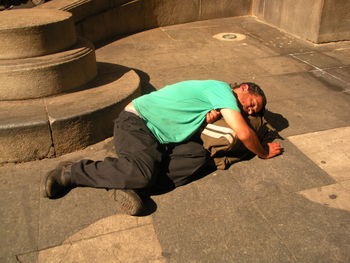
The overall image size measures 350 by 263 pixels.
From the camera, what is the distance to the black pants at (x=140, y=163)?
2816 mm

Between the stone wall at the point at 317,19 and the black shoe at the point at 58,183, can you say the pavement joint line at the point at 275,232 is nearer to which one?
the black shoe at the point at 58,183

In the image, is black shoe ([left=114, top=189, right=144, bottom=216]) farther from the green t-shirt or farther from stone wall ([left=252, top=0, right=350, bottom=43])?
stone wall ([left=252, top=0, right=350, bottom=43])

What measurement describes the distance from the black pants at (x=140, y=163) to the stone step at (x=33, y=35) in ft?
4.00

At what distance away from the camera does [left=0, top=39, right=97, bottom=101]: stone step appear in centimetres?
353

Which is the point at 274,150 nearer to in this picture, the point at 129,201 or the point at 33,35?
the point at 129,201

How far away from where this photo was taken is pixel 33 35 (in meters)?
3.63

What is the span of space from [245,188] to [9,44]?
101 inches

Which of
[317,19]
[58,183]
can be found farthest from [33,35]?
[317,19]

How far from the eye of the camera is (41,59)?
3.65 metres

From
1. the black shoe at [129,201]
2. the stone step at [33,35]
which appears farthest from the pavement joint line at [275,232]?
the stone step at [33,35]

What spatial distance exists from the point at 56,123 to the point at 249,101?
1.71 metres

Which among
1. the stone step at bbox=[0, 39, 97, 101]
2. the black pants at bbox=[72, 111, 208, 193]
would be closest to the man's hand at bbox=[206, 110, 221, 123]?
the black pants at bbox=[72, 111, 208, 193]

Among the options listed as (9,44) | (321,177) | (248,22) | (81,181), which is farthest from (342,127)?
(248,22)

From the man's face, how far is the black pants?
0.51 metres
